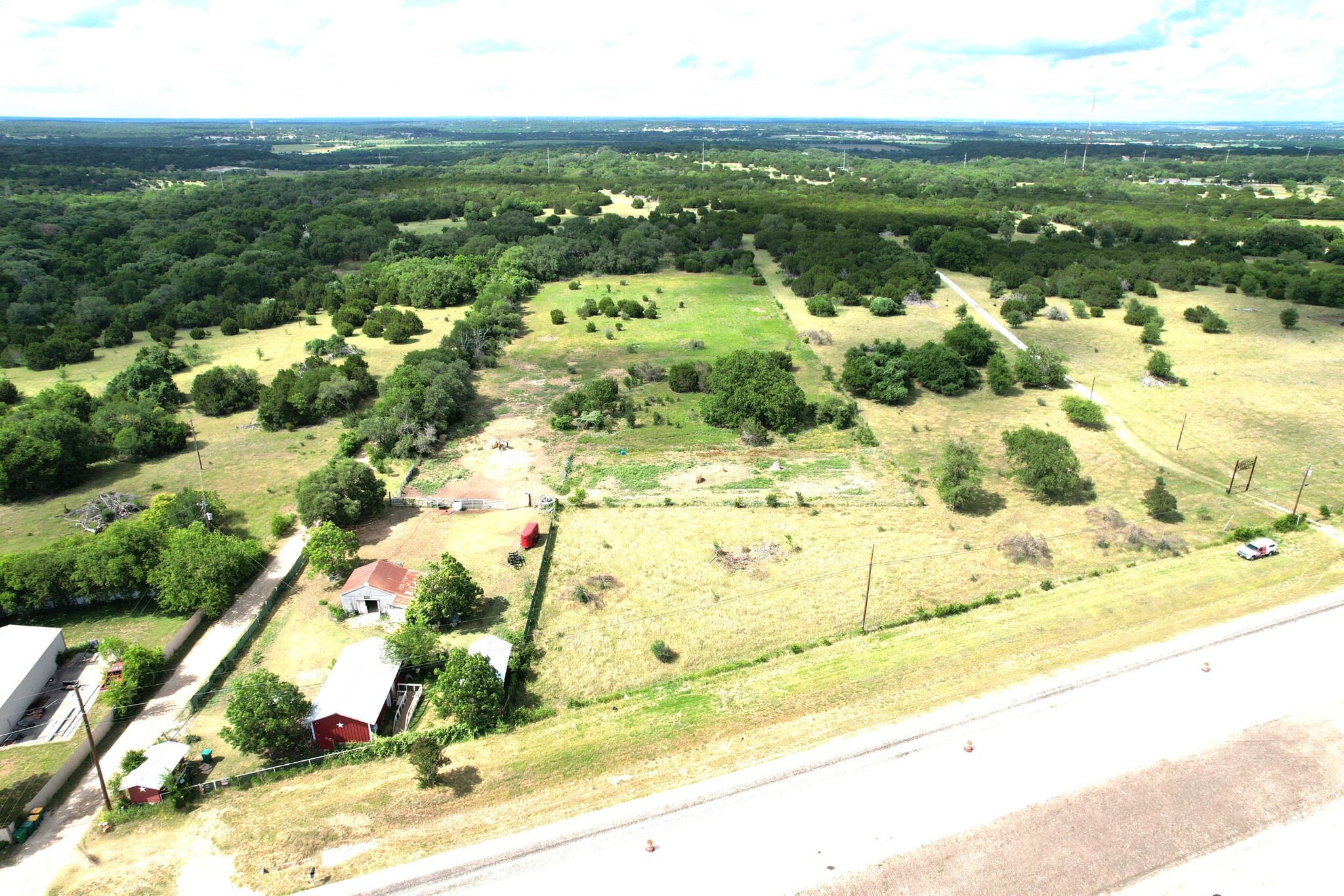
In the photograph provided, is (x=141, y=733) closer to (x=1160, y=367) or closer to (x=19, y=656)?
(x=19, y=656)

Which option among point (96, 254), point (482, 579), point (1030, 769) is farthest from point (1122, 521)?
point (96, 254)

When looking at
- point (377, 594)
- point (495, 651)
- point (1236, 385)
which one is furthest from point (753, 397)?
point (1236, 385)

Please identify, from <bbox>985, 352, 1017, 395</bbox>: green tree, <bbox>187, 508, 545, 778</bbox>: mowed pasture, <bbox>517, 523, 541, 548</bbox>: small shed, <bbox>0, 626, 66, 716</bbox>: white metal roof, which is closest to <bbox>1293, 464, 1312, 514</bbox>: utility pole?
<bbox>985, 352, 1017, 395</bbox>: green tree

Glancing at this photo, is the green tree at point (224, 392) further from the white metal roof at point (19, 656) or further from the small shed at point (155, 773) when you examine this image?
the small shed at point (155, 773)

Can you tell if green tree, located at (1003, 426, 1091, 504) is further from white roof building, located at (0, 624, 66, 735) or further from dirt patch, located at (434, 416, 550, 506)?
white roof building, located at (0, 624, 66, 735)

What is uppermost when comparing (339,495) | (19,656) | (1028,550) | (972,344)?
(972,344)

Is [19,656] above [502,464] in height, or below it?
above

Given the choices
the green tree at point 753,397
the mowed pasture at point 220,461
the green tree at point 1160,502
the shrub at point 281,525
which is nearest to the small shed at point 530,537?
the mowed pasture at point 220,461
